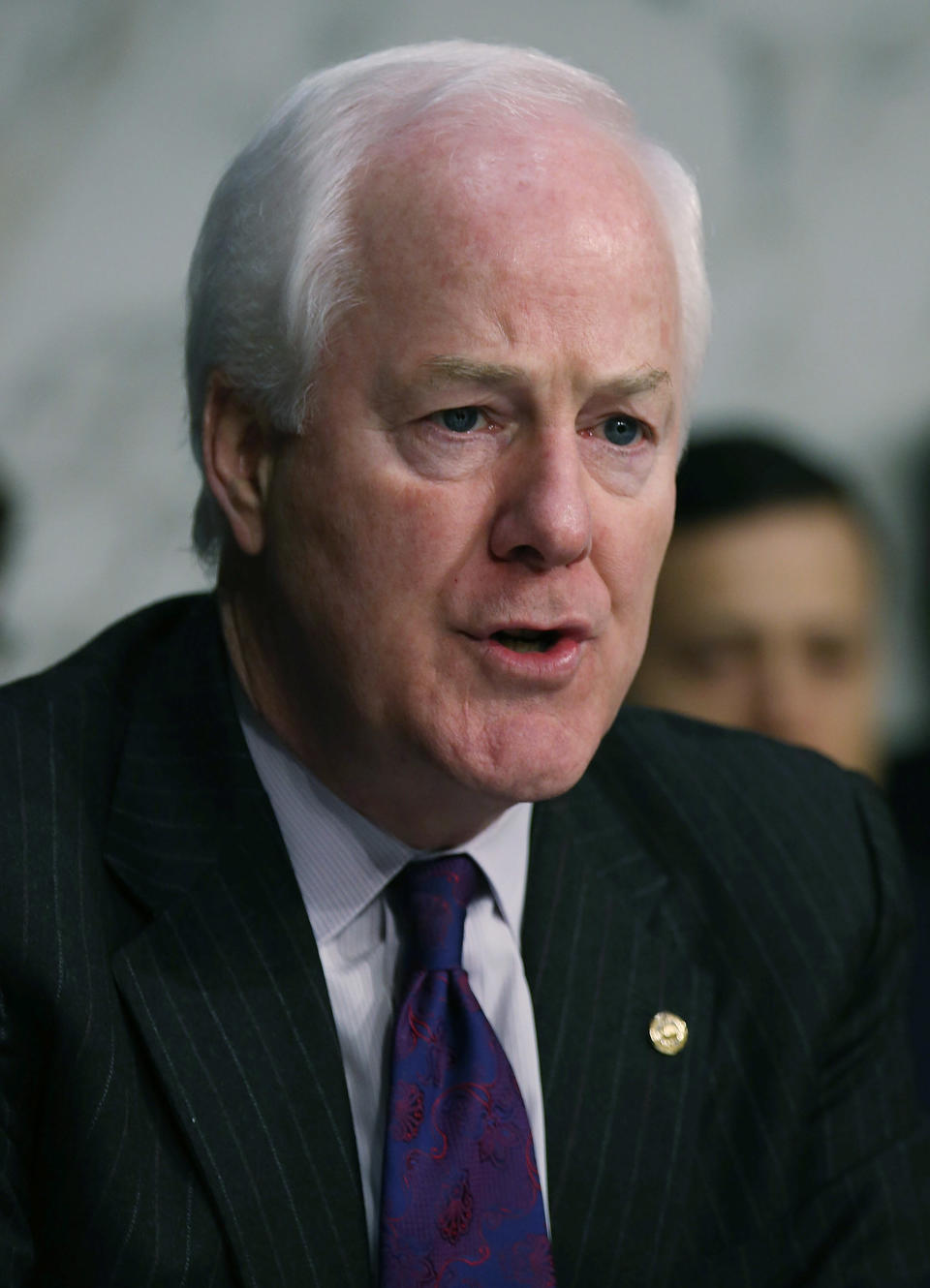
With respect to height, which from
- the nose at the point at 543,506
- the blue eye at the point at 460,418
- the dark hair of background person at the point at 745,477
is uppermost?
the blue eye at the point at 460,418

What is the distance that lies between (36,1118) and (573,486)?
1.98 feet

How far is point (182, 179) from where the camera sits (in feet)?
8.65

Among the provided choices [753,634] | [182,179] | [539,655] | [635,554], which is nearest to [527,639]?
[539,655]

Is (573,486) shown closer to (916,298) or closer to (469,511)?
(469,511)

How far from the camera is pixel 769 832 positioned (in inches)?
62.9

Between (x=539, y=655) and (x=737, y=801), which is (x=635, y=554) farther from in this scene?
(x=737, y=801)

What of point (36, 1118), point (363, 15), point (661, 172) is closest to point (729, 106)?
point (363, 15)

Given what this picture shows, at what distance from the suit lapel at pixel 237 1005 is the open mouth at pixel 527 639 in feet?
0.82

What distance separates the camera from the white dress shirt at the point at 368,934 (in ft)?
4.25

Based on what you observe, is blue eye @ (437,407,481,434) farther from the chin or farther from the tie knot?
the tie knot

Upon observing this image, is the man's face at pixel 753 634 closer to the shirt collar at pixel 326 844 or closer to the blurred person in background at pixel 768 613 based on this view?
the blurred person in background at pixel 768 613

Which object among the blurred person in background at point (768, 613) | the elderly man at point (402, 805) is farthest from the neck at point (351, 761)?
the blurred person in background at point (768, 613)

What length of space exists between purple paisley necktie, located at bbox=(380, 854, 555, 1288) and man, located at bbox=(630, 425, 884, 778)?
1212mm

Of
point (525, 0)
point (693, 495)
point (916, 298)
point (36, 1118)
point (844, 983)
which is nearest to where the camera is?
point (36, 1118)
